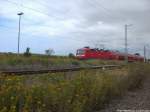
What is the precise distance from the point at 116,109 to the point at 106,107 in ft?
1.87

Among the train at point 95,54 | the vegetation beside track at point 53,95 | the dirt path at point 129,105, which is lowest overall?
the dirt path at point 129,105

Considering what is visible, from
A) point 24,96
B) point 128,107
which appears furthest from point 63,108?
point 128,107

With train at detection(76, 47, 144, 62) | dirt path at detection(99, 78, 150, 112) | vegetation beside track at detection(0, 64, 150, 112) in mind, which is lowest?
dirt path at detection(99, 78, 150, 112)

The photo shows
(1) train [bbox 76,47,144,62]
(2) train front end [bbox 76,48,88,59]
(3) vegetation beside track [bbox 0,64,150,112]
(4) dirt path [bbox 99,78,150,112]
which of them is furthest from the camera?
(1) train [bbox 76,47,144,62]

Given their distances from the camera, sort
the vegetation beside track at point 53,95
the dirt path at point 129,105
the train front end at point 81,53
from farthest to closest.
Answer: the train front end at point 81,53 < the dirt path at point 129,105 < the vegetation beside track at point 53,95

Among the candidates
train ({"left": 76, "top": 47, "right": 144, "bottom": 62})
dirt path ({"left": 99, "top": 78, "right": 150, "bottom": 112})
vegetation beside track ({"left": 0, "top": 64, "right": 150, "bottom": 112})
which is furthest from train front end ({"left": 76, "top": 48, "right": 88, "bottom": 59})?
vegetation beside track ({"left": 0, "top": 64, "right": 150, "bottom": 112})

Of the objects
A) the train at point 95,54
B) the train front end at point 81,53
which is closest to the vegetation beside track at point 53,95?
the train front end at point 81,53

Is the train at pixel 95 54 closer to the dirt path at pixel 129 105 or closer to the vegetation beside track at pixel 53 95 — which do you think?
→ the dirt path at pixel 129 105

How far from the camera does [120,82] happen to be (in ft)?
53.4

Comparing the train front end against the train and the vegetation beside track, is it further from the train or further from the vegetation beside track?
the vegetation beside track

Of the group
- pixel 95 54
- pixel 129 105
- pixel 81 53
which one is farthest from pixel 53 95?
pixel 95 54

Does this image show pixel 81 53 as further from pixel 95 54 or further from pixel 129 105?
pixel 129 105

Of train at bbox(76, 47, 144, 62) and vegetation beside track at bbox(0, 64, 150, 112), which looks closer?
vegetation beside track at bbox(0, 64, 150, 112)

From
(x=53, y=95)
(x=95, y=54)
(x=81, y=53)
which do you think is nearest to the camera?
(x=53, y=95)
